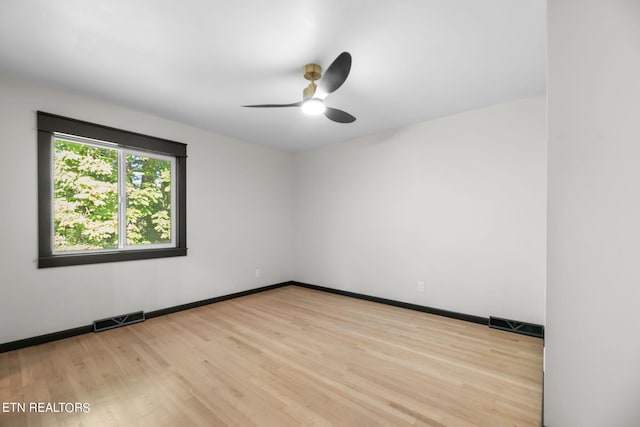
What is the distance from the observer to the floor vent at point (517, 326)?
109 inches

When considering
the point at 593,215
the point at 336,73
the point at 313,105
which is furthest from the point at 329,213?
the point at 593,215

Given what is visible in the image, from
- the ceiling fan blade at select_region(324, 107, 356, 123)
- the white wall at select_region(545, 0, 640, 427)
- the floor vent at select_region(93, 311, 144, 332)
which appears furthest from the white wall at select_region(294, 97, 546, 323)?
the floor vent at select_region(93, 311, 144, 332)

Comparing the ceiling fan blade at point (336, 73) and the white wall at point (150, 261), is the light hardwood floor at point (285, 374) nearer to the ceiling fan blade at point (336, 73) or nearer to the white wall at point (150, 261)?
the white wall at point (150, 261)

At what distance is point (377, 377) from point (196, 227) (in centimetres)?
305

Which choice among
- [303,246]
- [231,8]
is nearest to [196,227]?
[303,246]

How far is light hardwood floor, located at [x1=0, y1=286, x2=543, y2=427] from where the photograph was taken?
1625 mm

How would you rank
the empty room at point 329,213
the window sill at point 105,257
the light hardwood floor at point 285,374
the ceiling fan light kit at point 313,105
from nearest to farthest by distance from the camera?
the empty room at point 329,213 < the light hardwood floor at point 285,374 < the ceiling fan light kit at point 313,105 < the window sill at point 105,257

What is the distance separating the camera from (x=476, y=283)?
125 inches

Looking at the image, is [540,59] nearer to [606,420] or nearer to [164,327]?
[606,420]

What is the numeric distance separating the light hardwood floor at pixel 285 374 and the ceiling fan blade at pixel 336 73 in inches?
89.6

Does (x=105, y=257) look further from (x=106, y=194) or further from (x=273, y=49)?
(x=273, y=49)

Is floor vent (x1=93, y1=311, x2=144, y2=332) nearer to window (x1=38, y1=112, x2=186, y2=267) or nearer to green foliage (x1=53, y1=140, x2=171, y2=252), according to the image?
window (x1=38, y1=112, x2=186, y2=267)

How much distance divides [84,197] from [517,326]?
4.98 meters

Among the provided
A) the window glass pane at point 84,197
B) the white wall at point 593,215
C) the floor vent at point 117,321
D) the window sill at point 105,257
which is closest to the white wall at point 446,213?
the white wall at point 593,215
